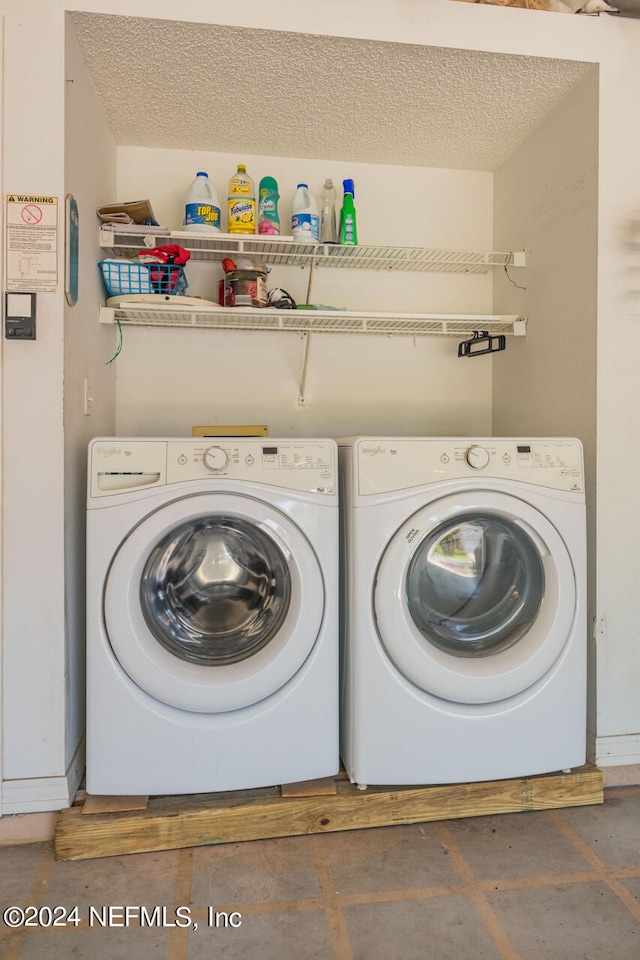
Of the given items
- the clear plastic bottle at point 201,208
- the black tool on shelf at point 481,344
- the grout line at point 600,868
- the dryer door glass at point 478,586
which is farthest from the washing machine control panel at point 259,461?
the grout line at point 600,868

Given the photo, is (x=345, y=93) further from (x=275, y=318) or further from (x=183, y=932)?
(x=183, y=932)

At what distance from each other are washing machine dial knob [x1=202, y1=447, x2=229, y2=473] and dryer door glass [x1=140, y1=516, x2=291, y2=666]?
136 millimetres

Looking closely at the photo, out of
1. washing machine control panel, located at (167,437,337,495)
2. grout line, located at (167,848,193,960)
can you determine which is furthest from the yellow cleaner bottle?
grout line, located at (167,848,193,960)

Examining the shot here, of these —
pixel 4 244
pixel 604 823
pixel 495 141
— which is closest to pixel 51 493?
pixel 4 244

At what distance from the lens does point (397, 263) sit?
7.90ft

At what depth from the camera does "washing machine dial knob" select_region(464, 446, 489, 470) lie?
1.63m

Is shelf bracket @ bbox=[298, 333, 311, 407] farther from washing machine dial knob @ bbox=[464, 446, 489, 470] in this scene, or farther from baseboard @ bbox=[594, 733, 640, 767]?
baseboard @ bbox=[594, 733, 640, 767]

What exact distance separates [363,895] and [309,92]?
2218mm

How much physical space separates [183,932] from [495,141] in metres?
2.57

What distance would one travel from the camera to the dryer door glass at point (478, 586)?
170 cm

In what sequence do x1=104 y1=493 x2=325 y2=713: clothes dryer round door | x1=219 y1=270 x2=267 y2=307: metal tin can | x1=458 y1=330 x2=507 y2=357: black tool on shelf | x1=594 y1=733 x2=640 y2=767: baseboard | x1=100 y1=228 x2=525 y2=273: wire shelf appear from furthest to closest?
x1=458 y1=330 x2=507 y2=357: black tool on shelf, x1=219 y1=270 x2=267 y2=307: metal tin can, x1=100 y1=228 x2=525 y2=273: wire shelf, x1=594 y1=733 x2=640 y2=767: baseboard, x1=104 y1=493 x2=325 y2=713: clothes dryer round door

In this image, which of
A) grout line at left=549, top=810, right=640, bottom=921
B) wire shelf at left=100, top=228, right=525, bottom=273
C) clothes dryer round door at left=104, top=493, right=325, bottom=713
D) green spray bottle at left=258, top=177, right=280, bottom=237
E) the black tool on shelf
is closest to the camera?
grout line at left=549, top=810, right=640, bottom=921

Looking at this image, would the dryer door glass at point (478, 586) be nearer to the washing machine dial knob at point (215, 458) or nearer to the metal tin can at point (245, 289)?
the washing machine dial knob at point (215, 458)

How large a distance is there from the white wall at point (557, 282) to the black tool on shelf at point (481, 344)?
82 millimetres
